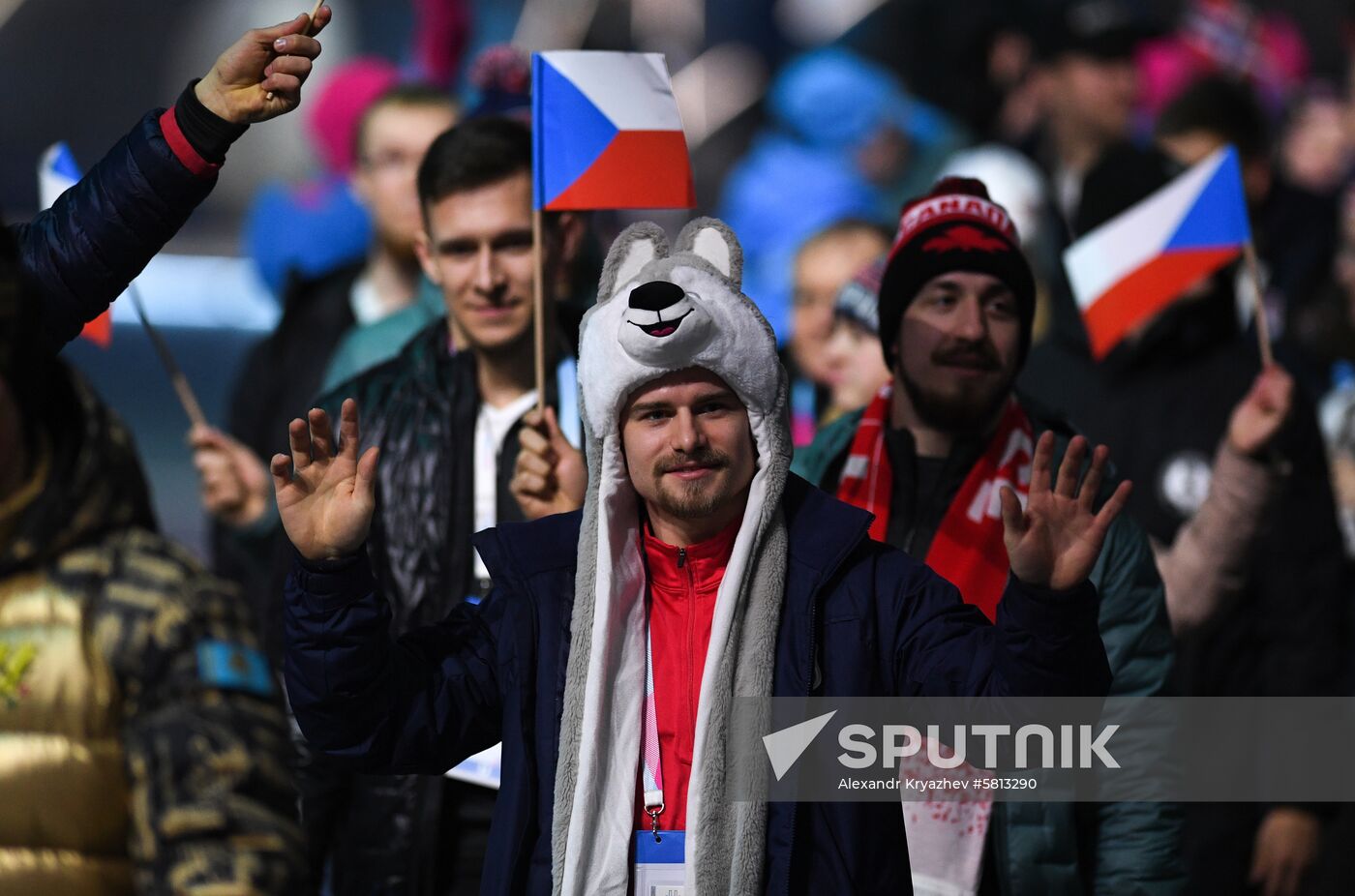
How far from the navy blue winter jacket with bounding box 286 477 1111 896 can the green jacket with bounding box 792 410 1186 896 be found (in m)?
0.71

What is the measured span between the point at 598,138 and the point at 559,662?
1.76 meters

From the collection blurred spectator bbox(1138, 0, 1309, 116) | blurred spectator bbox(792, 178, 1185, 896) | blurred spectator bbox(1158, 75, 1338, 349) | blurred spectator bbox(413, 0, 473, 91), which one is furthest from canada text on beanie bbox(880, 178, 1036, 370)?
blurred spectator bbox(1138, 0, 1309, 116)

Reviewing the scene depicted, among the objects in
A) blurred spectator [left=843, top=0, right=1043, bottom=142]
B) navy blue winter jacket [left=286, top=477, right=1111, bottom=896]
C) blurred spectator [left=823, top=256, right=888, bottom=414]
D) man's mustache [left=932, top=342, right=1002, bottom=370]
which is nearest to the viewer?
navy blue winter jacket [left=286, top=477, right=1111, bottom=896]

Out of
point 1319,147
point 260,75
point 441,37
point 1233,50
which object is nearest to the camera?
point 260,75

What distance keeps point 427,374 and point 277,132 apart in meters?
6.86

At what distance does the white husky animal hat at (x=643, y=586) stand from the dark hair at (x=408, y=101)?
432 centimetres

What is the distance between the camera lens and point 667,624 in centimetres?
401

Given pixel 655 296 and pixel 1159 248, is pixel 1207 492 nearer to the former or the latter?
pixel 1159 248

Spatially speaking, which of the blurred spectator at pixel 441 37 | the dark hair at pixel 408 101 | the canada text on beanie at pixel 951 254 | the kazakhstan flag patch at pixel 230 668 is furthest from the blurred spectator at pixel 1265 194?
the kazakhstan flag patch at pixel 230 668

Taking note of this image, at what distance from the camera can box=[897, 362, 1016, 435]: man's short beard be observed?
16.0 ft

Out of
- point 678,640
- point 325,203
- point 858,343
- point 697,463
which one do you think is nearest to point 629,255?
point 697,463

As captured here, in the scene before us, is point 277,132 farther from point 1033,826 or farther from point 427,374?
point 1033,826

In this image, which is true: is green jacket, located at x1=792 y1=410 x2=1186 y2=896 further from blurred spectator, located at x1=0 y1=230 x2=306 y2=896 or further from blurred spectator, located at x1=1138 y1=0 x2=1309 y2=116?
blurred spectator, located at x1=1138 y1=0 x2=1309 y2=116

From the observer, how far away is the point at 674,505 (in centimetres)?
396
